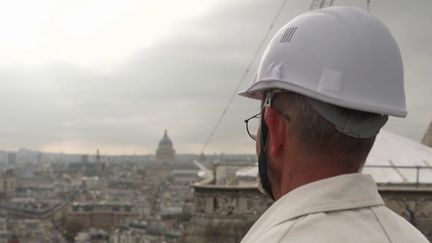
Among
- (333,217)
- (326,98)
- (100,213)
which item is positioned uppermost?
(326,98)

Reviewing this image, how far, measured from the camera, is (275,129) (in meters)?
1.29

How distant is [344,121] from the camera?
122cm

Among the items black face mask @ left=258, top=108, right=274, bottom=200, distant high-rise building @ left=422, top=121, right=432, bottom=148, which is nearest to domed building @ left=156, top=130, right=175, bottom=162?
distant high-rise building @ left=422, top=121, right=432, bottom=148

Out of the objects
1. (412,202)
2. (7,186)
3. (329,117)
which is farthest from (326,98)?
(7,186)

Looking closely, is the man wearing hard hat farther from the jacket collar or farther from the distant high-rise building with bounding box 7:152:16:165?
the distant high-rise building with bounding box 7:152:16:165

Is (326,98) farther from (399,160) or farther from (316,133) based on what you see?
(399,160)

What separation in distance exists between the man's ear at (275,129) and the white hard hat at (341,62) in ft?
0.19

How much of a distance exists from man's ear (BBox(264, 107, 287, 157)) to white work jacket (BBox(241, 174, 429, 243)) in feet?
0.37

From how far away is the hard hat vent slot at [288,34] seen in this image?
132cm

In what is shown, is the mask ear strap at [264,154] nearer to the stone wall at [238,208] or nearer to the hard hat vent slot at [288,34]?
the hard hat vent slot at [288,34]

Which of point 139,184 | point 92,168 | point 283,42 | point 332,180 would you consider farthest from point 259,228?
point 92,168

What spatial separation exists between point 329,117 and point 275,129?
121 mm

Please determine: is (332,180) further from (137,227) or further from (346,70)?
(137,227)

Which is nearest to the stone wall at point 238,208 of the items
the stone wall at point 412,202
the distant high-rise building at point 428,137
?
the stone wall at point 412,202
